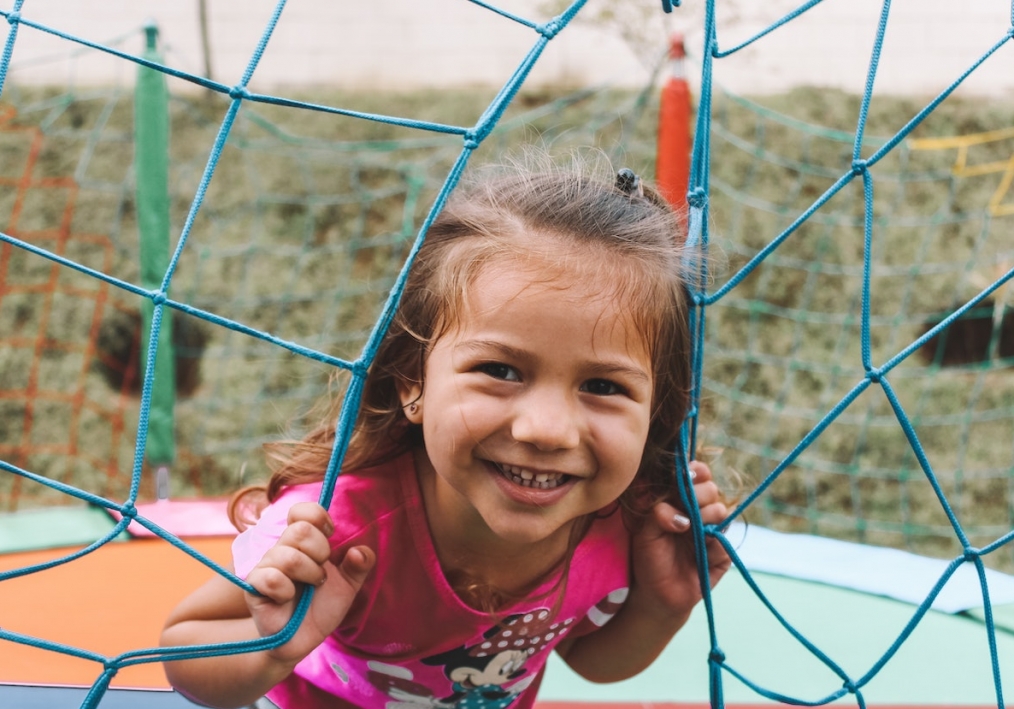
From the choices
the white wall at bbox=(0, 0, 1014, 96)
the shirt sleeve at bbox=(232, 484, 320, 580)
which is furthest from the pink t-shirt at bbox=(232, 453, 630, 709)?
the white wall at bbox=(0, 0, 1014, 96)

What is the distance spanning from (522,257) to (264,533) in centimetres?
33

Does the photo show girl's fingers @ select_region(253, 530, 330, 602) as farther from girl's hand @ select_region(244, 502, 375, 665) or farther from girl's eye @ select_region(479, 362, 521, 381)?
girl's eye @ select_region(479, 362, 521, 381)

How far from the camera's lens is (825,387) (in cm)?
339

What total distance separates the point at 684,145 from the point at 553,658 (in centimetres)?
110

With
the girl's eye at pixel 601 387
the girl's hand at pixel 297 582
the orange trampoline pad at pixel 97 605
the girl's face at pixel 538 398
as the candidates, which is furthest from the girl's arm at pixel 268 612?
the orange trampoline pad at pixel 97 605

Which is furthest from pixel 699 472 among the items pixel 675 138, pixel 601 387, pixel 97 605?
pixel 675 138

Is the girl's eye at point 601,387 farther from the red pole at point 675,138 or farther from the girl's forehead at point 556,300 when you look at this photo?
the red pole at point 675,138

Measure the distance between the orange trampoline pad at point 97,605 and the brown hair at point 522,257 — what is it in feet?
1.26

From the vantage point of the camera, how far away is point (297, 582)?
74 cm

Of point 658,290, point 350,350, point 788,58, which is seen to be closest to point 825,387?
point 788,58

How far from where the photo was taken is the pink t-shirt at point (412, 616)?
2.90 feet

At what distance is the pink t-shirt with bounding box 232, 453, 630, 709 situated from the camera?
34.8 inches

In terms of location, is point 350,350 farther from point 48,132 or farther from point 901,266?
point 901,266

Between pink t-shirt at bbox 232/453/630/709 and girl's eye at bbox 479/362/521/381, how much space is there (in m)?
0.21
